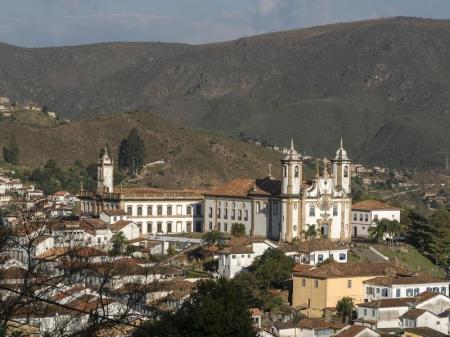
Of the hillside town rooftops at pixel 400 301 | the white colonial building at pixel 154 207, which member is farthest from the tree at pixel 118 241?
the hillside town rooftops at pixel 400 301

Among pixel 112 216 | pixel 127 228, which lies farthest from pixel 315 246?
pixel 112 216

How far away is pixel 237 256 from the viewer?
6150cm

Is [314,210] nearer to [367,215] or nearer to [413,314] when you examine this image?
[367,215]

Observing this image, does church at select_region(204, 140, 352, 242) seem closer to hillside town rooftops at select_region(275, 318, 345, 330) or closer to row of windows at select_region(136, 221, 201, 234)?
row of windows at select_region(136, 221, 201, 234)

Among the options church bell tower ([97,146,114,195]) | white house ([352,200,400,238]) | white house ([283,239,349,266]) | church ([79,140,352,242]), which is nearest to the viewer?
white house ([283,239,349,266])

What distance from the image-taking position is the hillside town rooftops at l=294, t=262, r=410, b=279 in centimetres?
5603

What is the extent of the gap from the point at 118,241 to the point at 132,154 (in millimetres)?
45787

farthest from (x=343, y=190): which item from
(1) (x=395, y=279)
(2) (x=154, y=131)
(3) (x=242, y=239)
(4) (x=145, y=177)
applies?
(2) (x=154, y=131)

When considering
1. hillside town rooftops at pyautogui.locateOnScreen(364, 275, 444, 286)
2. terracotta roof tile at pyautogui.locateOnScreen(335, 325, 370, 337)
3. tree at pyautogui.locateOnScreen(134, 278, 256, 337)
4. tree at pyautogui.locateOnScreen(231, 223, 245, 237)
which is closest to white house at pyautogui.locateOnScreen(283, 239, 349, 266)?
hillside town rooftops at pyautogui.locateOnScreen(364, 275, 444, 286)

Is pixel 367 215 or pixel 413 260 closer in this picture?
pixel 413 260

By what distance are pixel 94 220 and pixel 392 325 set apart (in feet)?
83.2

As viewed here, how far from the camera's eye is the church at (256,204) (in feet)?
231

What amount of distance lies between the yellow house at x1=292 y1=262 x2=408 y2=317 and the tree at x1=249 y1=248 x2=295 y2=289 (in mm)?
806

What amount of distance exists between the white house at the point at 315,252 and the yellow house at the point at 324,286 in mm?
4674
